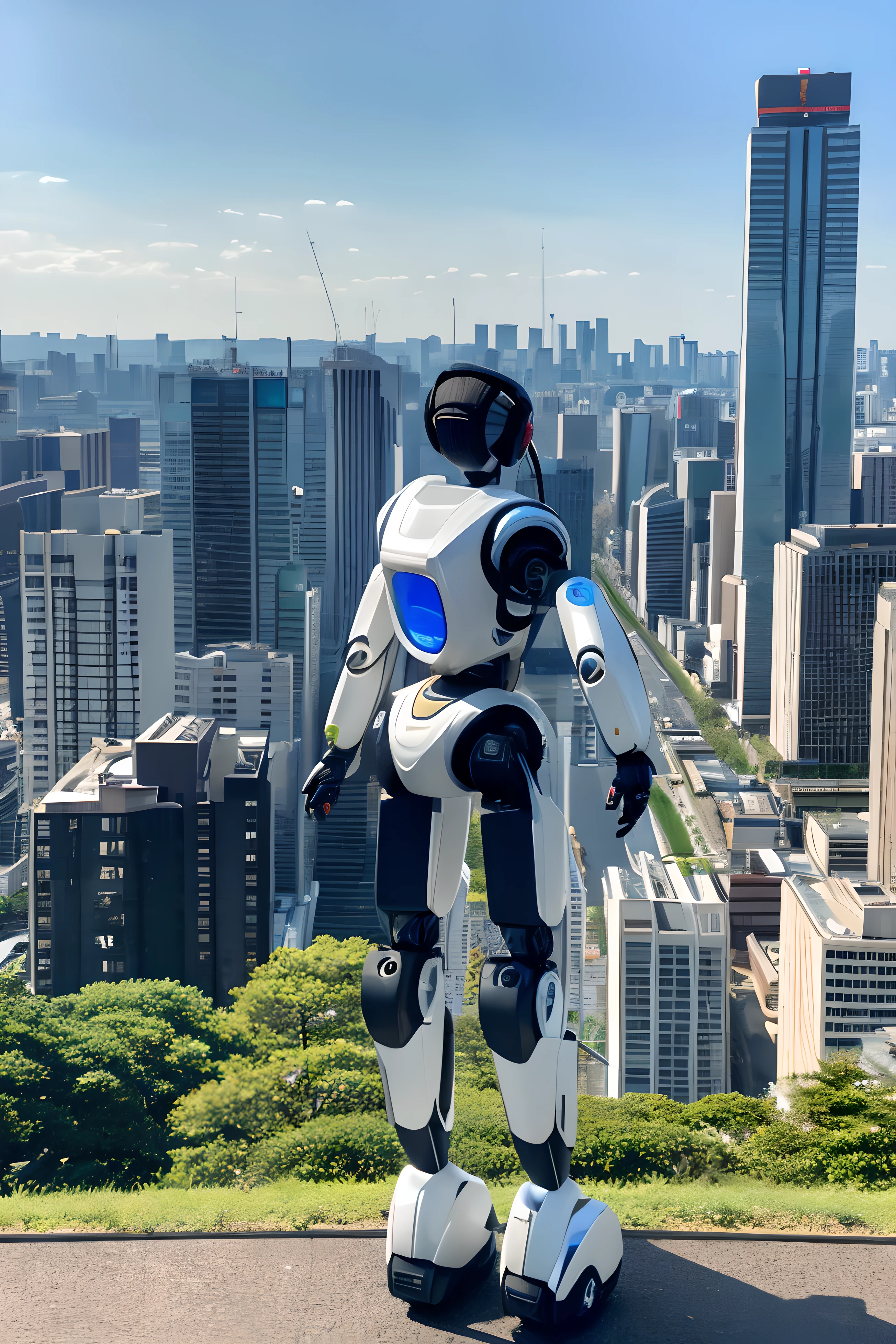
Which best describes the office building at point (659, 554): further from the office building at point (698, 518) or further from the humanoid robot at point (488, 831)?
the humanoid robot at point (488, 831)

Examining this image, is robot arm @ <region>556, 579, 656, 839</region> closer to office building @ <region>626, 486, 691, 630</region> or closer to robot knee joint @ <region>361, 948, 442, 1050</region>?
robot knee joint @ <region>361, 948, 442, 1050</region>

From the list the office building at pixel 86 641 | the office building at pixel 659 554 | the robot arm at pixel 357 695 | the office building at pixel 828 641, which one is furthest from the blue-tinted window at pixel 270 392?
the robot arm at pixel 357 695

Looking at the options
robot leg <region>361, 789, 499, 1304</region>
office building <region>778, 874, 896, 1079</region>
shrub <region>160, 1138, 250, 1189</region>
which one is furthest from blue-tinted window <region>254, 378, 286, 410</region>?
robot leg <region>361, 789, 499, 1304</region>

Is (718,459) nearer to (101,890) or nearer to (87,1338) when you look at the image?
(101,890)

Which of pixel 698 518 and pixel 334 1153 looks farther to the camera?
pixel 698 518

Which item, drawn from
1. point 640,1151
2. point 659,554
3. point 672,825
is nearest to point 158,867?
point 640,1151

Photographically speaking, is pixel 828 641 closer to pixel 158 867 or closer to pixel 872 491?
pixel 872 491

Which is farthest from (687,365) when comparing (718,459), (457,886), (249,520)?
(718,459)
